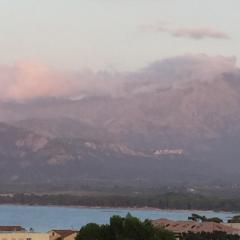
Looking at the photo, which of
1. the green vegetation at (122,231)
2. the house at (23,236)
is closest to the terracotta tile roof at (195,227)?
the house at (23,236)

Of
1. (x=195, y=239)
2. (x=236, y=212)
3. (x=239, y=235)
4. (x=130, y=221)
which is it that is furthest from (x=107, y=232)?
(x=236, y=212)

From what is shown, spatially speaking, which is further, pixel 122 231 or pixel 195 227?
pixel 195 227

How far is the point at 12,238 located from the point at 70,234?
445cm

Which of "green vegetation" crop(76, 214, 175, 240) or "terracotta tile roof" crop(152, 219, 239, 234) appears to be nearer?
"green vegetation" crop(76, 214, 175, 240)

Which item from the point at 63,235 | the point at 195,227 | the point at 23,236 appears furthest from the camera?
the point at 195,227

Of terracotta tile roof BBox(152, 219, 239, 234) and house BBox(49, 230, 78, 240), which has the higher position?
terracotta tile roof BBox(152, 219, 239, 234)

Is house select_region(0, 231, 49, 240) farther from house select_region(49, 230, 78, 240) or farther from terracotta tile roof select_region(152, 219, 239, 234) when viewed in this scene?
terracotta tile roof select_region(152, 219, 239, 234)

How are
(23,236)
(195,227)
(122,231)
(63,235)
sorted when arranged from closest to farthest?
(122,231) < (23,236) < (63,235) < (195,227)

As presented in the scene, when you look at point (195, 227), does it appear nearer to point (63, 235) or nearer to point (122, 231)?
point (63, 235)

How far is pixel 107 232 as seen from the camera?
1960 inches

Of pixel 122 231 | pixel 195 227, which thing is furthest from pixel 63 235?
pixel 122 231

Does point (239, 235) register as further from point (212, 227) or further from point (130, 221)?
point (130, 221)

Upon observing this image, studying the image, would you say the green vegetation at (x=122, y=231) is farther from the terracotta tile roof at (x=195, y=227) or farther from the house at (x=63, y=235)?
the terracotta tile roof at (x=195, y=227)

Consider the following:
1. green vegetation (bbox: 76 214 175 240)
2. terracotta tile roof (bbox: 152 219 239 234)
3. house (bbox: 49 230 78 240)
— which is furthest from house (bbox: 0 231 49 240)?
green vegetation (bbox: 76 214 175 240)
